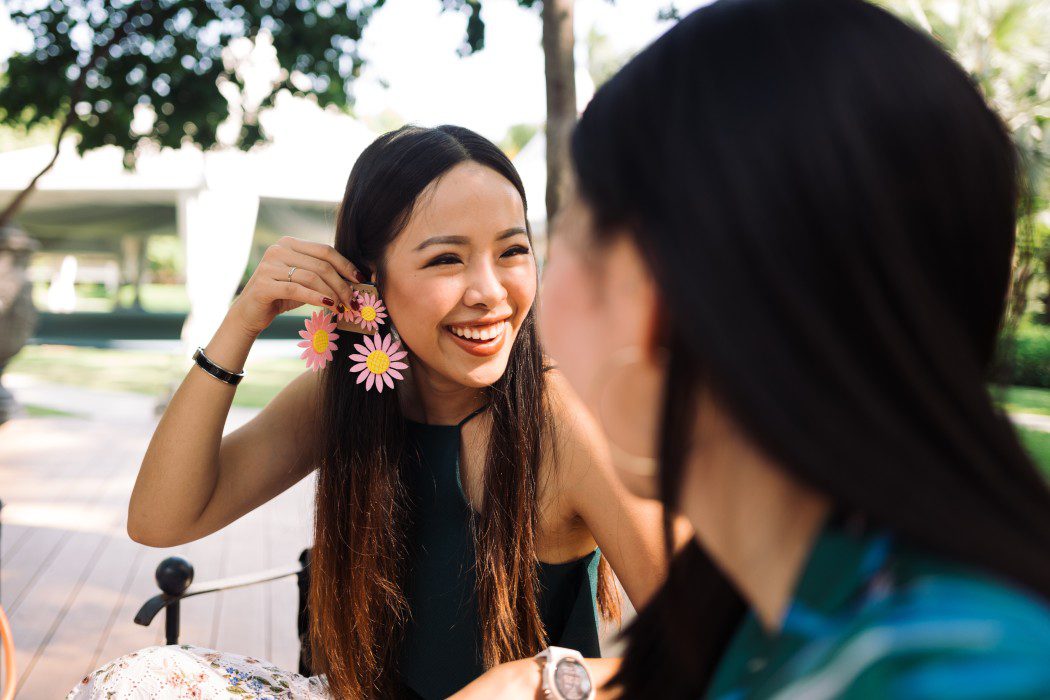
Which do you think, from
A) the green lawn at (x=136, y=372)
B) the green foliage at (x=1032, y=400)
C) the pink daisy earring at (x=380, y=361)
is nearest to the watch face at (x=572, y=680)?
the pink daisy earring at (x=380, y=361)

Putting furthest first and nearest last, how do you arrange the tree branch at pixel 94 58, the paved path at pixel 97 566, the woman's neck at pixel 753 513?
the tree branch at pixel 94 58, the paved path at pixel 97 566, the woman's neck at pixel 753 513

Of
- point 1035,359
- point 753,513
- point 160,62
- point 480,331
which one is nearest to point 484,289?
point 480,331

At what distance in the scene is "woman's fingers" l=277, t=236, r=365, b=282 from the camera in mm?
1868

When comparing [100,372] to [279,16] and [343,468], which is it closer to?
[279,16]

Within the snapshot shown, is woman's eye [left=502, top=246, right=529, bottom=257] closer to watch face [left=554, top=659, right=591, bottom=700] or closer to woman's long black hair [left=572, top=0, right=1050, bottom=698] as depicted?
watch face [left=554, top=659, right=591, bottom=700]

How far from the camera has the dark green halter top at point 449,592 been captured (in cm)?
178

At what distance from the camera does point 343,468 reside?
6.12 feet

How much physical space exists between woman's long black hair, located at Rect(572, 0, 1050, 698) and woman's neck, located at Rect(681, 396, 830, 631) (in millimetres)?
49

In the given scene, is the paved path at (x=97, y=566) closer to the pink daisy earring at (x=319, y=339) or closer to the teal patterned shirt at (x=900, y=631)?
the pink daisy earring at (x=319, y=339)

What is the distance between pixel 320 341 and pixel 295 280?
0.47ft

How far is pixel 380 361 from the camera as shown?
1841 millimetres

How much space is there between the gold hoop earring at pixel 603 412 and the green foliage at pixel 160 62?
11.2 feet

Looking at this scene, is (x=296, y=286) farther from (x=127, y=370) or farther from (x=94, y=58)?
(x=127, y=370)

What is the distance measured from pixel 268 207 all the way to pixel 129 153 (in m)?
6.05
